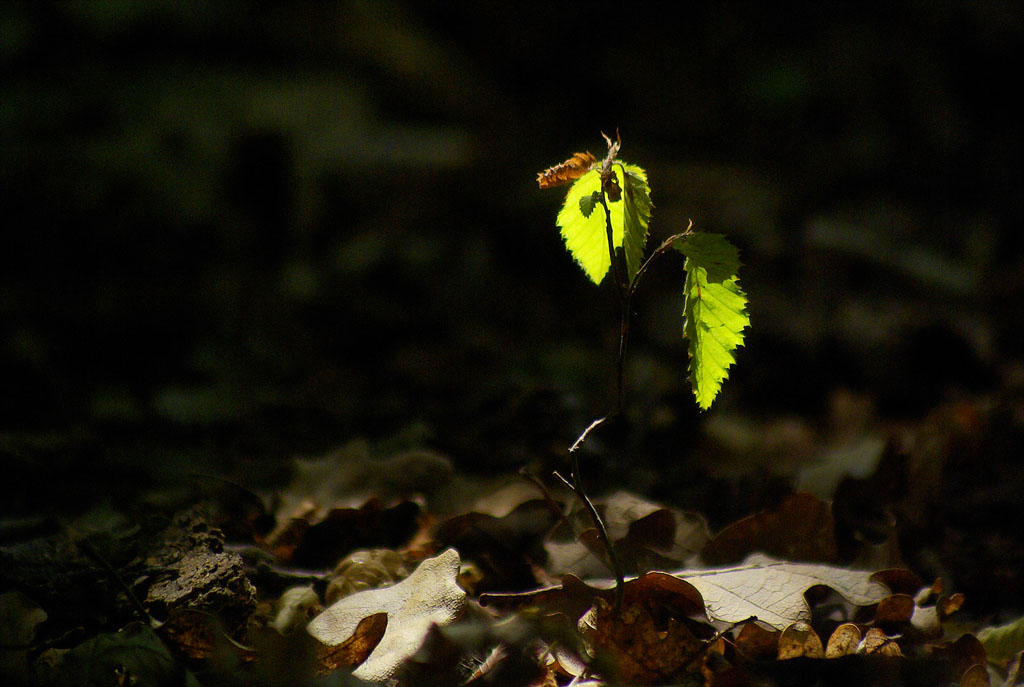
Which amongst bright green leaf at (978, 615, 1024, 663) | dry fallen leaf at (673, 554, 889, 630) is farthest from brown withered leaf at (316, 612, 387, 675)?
bright green leaf at (978, 615, 1024, 663)

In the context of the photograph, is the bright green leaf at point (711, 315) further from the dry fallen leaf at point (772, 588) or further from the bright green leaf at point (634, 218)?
the dry fallen leaf at point (772, 588)

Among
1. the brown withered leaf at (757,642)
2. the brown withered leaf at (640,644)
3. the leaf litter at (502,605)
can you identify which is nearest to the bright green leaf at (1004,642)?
the leaf litter at (502,605)

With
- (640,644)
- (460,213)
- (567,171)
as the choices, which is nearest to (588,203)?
(567,171)

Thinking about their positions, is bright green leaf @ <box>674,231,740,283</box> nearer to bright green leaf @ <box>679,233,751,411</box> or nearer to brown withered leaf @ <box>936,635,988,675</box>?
bright green leaf @ <box>679,233,751,411</box>

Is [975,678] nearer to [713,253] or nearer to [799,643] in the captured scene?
[799,643]

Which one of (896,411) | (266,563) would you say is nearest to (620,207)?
(266,563)

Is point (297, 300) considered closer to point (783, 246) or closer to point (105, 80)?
point (105, 80)
